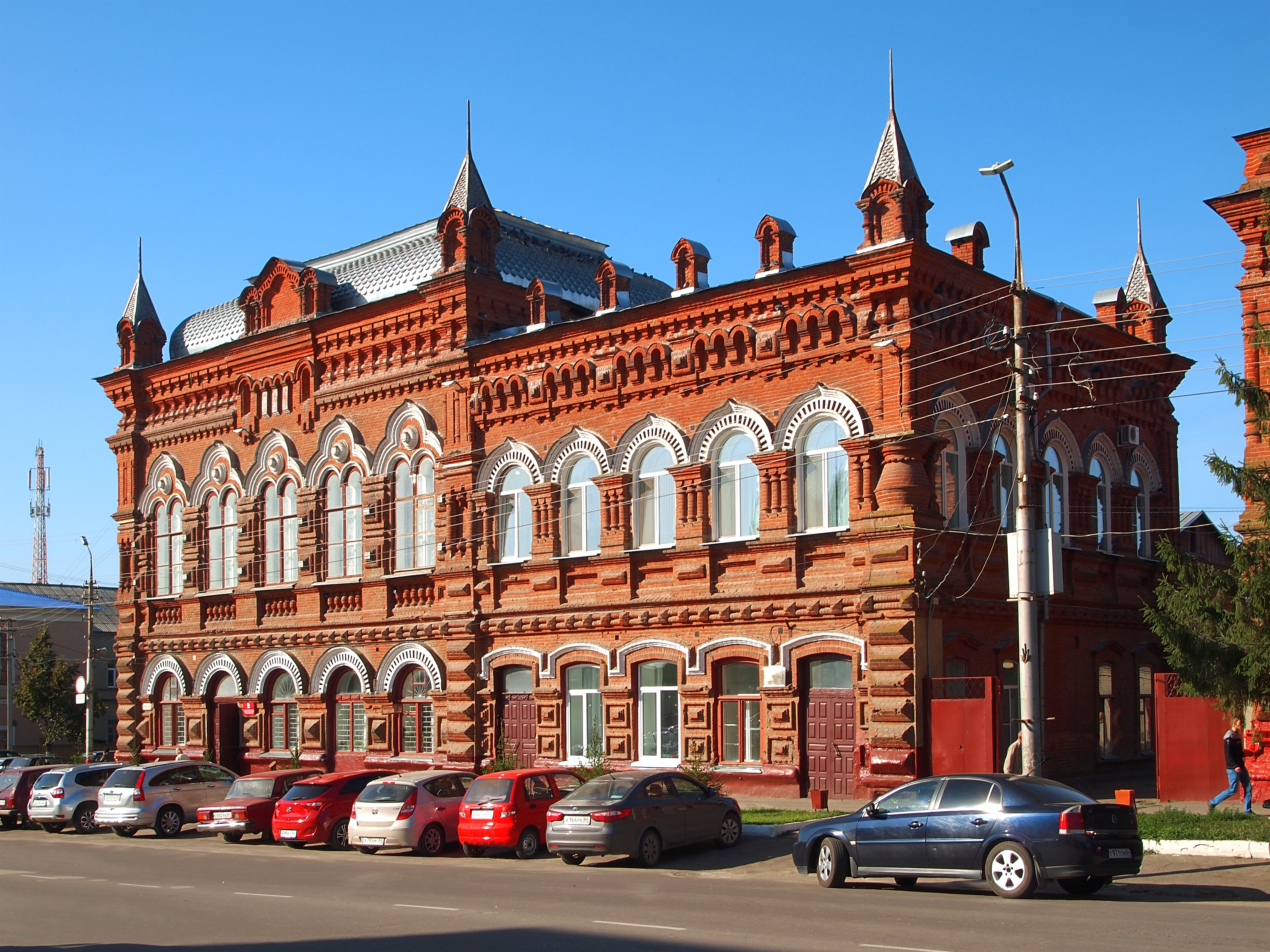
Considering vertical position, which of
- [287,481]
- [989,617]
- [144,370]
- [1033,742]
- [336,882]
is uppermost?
[144,370]

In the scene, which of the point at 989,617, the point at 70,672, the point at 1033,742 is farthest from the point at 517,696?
the point at 70,672

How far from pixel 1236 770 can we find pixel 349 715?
20.4 m

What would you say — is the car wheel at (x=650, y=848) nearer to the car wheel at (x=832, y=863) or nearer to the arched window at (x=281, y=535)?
the car wheel at (x=832, y=863)

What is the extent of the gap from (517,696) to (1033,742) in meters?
14.4

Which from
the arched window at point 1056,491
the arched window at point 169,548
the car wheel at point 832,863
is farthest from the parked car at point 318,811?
the arched window at point 169,548

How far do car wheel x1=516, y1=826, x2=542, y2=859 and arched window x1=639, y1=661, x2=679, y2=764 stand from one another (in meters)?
5.80

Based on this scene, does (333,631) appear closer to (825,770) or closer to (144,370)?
(144,370)

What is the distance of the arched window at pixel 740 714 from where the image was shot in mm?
26125

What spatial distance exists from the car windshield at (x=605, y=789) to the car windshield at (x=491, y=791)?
1700 mm

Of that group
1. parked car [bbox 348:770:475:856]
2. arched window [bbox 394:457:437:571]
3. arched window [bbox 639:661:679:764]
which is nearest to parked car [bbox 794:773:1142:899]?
parked car [bbox 348:770:475:856]

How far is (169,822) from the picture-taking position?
27.8 metres

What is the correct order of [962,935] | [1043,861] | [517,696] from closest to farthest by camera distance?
1. [962,935]
2. [1043,861]
3. [517,696]

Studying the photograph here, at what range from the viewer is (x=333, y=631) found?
3369cm

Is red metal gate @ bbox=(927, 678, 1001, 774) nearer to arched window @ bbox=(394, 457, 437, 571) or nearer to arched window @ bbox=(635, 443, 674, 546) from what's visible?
arched window @ bbox=(635, 443, 674, 546)
